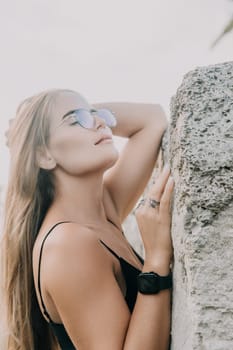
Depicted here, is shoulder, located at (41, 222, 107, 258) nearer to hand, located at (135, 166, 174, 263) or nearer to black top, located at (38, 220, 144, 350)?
black top, located at (38, 220, 144, 350)

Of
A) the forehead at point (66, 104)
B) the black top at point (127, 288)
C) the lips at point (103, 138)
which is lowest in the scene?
the black top at point (127, 288)

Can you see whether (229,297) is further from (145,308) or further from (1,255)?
(1,255)

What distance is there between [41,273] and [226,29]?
7.20 meters

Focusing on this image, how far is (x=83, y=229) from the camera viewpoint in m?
2.10

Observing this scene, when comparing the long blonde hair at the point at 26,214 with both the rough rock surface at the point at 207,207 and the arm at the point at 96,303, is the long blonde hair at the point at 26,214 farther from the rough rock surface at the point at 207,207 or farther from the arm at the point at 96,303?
the rough rock surface at the point at 207,207

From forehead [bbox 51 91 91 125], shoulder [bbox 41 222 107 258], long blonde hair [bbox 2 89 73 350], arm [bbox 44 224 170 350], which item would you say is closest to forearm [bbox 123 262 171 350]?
arm [bbox 44 224 170 350]

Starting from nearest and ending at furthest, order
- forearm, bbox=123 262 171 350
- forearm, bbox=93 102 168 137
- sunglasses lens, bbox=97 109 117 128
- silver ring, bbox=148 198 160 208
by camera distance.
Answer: forearm, bbox=123 262 171 350
silver ring, bbox=148 198 160 208
sunglasses lens, bbox=97 109 117 128
forearm, bbox=93 102 168 137

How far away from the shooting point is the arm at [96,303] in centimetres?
182

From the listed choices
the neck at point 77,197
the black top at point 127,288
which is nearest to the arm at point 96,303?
the black top at point 127,288

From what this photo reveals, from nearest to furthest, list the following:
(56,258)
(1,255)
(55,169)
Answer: (56,258), (55,169), (1,255)

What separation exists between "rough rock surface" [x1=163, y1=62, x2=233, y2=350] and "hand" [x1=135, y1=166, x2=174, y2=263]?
19 cm

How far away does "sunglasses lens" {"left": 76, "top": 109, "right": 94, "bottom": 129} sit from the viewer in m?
2.39

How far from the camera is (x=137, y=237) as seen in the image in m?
3.52

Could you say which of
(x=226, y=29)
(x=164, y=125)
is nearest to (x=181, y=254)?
(x=164, y=125)
